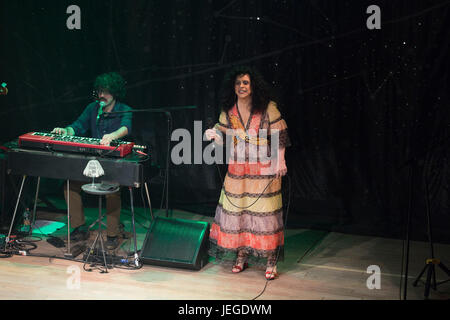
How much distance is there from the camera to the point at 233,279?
4.81 m

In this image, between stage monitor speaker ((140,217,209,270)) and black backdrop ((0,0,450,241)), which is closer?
stage monitor speaker ((140,217,209,270))

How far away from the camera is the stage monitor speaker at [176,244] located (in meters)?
4.91

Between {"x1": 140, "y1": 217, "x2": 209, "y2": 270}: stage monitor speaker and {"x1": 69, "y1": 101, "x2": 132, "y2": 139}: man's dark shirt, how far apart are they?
97 cm

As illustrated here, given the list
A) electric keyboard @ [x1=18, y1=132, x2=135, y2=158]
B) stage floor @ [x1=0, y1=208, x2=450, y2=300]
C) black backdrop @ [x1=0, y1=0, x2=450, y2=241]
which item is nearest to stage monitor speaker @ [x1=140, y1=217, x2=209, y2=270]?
stage floor @ [x1=0, y1=208, x2=450, y2=300]

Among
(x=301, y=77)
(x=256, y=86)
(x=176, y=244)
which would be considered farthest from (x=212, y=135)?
(x=301, y=77)

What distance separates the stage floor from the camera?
14.6ft

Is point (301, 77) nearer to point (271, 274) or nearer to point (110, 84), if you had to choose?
point (110, 84)

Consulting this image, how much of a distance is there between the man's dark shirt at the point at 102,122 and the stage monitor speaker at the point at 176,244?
0.97 metres

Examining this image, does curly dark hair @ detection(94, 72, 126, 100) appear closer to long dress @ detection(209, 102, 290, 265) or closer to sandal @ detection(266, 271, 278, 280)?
long dress @ detection(209, 102, 290, 265)

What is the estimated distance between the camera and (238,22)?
A: 6008 mm

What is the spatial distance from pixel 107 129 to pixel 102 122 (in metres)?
0.08

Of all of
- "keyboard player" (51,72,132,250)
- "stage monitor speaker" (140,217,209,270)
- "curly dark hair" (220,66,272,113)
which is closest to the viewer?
"curly dark hair" (220,66,272,113)

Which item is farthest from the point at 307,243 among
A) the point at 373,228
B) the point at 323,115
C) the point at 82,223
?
the point at 82,223

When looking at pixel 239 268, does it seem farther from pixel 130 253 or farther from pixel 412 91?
Answer: pixel 412 91
